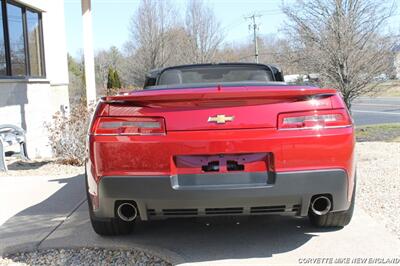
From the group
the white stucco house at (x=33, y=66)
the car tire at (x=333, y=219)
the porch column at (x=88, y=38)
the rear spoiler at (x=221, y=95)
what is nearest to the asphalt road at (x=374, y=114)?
the porch column at (x=88, y=38)

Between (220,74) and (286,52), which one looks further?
(286,52)

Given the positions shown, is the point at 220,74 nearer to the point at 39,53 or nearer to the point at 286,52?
the point at 286,52

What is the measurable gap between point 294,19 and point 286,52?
831mm

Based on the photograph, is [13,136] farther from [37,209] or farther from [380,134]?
[380,134]

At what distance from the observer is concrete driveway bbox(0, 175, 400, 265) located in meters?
3.44

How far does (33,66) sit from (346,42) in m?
7.63

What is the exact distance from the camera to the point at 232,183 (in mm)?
3125

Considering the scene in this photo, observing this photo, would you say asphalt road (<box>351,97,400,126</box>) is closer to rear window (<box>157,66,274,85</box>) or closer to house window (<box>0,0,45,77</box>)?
rear window (<box>157,66,274,85</box>)

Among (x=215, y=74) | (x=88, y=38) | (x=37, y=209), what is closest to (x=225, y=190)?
(x=215, y=74)

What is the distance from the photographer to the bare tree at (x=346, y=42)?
10.2 meters

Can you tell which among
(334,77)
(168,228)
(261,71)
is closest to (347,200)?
(168,228)

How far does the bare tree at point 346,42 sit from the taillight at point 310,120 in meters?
7.40

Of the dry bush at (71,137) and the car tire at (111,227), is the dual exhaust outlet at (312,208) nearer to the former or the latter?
the car tire at (111,227)

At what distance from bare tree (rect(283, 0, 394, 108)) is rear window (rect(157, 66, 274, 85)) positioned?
545 centimetres
